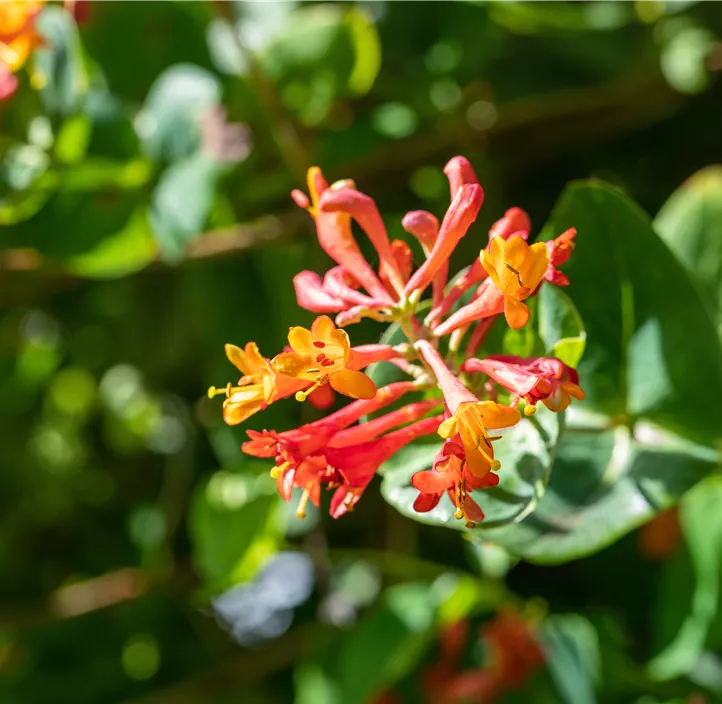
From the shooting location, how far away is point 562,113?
1.58 metres

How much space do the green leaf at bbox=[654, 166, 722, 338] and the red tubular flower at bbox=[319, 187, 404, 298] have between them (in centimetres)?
50

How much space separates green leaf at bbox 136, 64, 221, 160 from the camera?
1396 millimetres

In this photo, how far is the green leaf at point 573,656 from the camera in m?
1.25

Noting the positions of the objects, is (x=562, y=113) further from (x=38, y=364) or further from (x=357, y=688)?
(x=38, y=364)

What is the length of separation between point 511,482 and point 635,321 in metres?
0.29

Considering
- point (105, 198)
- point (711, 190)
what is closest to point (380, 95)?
point (105, 198)

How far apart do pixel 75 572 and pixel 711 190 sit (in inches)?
63.9

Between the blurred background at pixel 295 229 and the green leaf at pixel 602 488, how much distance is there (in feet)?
1.13

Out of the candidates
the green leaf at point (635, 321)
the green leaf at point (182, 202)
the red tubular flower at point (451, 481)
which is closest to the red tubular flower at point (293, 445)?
the red tubular flower at point (451, 481)

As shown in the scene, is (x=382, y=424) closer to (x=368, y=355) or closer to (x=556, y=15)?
(x=368, y=355)

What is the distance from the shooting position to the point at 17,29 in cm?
130

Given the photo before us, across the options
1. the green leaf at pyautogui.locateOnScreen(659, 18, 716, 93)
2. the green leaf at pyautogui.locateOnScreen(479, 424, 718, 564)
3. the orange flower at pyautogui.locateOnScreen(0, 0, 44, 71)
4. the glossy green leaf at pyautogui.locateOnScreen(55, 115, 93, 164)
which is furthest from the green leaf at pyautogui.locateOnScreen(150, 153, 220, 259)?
the green leaf at pyautogui.locateOnScreen(659, 18, 716, 93)

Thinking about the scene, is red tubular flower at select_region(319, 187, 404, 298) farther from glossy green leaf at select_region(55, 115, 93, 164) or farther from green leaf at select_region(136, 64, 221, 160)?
glossy green leaf at select_region(55, 115, 93, 164)

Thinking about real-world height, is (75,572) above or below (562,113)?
below
